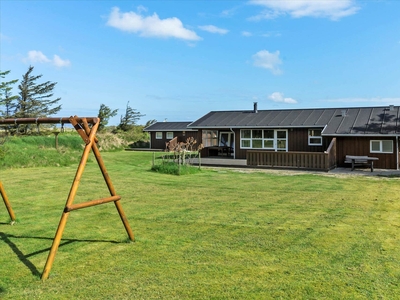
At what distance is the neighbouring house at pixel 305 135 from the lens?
18.1 meters

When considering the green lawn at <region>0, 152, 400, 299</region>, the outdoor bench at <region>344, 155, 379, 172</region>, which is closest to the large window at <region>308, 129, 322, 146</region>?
the outdoor bench at <region>344, 155, 379, 172</region>

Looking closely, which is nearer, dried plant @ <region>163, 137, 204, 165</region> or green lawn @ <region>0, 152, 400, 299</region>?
green lawn @ <region>0, 152, 400, 299</region>

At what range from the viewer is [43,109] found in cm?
4244

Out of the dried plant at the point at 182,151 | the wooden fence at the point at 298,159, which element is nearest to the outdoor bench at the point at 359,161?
the wooden fence at the point at 298,159

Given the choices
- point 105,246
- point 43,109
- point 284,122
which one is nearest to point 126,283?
point 105,246

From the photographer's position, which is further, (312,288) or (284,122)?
(284,122)

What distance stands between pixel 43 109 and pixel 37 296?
4330 centimetres

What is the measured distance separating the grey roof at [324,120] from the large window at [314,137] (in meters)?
0.51

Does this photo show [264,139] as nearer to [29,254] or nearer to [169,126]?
[169,126]

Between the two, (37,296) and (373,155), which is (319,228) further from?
(373,155)

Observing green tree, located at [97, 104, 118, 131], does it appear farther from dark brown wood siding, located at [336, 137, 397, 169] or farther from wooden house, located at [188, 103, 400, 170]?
dark brown wood siding, located at [336, 137, 397, 169]

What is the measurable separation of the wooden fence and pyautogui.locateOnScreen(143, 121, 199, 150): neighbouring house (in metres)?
16.6

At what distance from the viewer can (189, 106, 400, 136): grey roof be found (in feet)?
62.1

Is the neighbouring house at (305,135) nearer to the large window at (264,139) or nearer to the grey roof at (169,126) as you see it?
the large window at (264,139)
